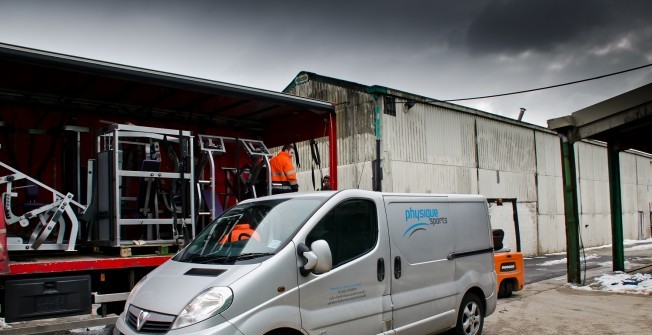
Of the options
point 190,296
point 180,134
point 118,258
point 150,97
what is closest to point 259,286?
point 190,296

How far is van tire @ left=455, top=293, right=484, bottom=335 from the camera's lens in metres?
6.25

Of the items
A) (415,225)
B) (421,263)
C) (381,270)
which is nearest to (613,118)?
(415,225)

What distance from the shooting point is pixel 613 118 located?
1144cm

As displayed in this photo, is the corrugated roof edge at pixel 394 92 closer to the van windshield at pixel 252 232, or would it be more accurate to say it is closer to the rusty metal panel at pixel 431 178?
the rusty metal panel at pixel 431 178

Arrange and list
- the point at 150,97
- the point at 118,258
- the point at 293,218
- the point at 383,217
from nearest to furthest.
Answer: the point at 293,218
the point at 383,217
the point at 118,258
the point at 150,97

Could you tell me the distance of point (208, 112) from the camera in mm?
9359

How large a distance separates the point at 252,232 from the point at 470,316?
10.5 ft

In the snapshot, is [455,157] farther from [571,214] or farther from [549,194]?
[549,194]

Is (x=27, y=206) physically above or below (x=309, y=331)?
above

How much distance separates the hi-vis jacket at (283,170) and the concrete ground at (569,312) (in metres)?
3.95

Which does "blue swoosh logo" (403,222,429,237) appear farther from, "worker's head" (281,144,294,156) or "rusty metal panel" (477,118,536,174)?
"rusty metal panel" (477,118,536,174)

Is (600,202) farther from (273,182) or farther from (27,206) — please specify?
(27,206)

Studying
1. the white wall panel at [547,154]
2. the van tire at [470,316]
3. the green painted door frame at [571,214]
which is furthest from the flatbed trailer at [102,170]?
the white wall panel at [547,154]

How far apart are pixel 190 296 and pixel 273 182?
4.94m
